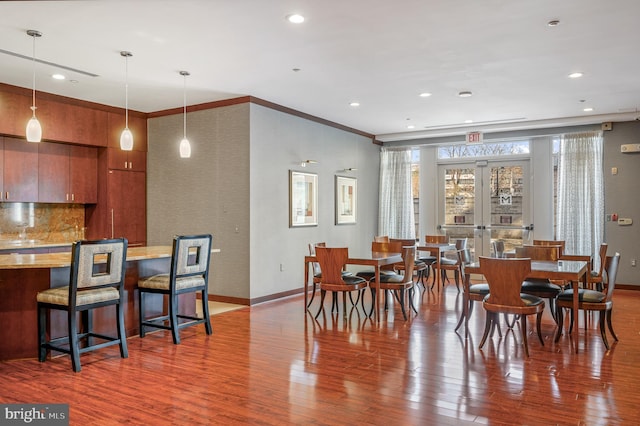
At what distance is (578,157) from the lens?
848 cm

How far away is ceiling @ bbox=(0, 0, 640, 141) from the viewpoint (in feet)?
12.8

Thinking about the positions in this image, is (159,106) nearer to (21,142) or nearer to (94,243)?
(21,142)

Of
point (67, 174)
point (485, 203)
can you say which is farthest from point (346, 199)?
point (67, 174)

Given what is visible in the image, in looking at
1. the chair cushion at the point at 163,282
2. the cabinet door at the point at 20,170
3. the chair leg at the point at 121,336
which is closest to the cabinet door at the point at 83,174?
the cabinet door at the point at 20,170

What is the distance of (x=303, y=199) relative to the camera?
789 cm

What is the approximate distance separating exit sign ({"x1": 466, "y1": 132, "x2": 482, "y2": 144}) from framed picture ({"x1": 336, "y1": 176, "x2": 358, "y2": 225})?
88.0 inches

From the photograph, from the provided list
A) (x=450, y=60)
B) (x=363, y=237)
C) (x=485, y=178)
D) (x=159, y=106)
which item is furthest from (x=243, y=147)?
(x=485, y=178)

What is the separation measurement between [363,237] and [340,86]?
165 inches

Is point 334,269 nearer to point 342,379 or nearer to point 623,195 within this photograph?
point 342,379

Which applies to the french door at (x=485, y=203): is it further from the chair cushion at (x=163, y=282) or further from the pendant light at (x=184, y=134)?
the chair cushion at (x=163, y=282)

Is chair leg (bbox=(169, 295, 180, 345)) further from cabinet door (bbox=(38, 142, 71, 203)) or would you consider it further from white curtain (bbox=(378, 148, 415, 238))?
white curtain (bbox=(378, 148, 415, 238))

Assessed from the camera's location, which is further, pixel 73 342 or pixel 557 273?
pixel 557 273

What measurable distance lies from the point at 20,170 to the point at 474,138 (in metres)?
7.31

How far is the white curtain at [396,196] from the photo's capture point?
33.0ft
